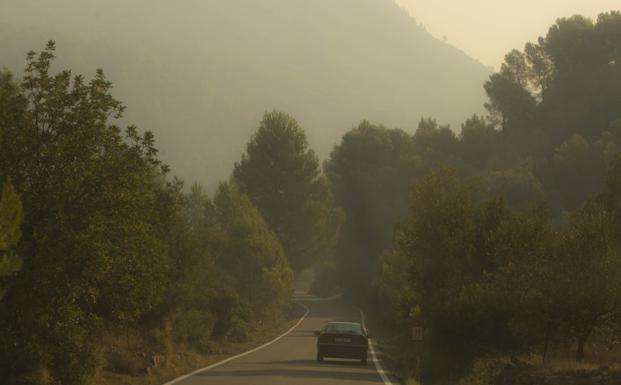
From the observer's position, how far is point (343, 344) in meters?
31.4

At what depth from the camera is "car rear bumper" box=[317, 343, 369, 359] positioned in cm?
3128

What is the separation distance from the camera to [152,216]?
810 inches

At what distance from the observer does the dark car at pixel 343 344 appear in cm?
3131

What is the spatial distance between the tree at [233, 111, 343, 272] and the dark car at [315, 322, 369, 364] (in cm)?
4336

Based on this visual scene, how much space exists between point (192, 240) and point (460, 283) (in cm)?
999

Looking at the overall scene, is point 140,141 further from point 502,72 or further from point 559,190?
point 502,72

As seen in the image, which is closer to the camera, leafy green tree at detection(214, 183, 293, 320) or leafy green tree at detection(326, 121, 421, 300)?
leafy green tree at detection(214, 183, 293, 320)

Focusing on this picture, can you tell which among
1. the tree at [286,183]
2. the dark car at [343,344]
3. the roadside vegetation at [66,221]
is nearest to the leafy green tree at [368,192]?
the tree at [286,183]

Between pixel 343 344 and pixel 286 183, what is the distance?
4478 centimetres

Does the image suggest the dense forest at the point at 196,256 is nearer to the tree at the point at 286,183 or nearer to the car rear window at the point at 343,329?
the tree at the point at 286,183

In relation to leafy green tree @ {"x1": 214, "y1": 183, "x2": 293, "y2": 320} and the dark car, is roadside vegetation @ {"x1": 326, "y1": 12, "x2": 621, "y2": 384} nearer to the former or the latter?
the dark car

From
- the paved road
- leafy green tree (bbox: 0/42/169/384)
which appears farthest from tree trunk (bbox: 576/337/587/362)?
Answer: leafy green tree (bbox: 0/42/169/384)

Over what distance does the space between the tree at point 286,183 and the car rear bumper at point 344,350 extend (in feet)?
143

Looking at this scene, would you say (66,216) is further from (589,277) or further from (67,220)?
(589,277)
